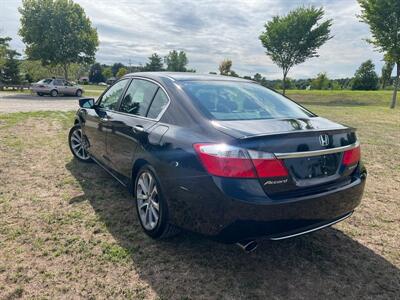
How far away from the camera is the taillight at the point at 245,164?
2.11 m

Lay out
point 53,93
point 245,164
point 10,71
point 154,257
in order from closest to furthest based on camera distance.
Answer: point 245,164
point 154,257
point 53,93
point 10,71

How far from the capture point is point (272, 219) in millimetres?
2172

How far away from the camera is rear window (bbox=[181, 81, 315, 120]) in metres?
2.77

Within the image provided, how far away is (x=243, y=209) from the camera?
2.12 m

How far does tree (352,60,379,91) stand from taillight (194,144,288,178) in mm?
55334

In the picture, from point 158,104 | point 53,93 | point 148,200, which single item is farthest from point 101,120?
point 53,93

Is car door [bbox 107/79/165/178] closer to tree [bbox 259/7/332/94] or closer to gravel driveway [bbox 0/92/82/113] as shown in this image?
gravel driveway [bbox 0/92/82/113]

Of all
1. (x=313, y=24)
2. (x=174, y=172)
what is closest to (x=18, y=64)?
(x=313, y=24)

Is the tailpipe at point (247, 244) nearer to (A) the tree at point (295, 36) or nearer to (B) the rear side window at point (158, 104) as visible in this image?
(B) the rear side window at point (158, 104)

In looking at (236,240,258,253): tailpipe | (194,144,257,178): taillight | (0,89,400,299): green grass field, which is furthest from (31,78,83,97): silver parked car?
(236,240,258,253): tailpipe

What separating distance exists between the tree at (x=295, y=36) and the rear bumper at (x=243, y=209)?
112 feet

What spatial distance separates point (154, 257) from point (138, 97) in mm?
1812

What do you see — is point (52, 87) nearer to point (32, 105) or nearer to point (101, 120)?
point (32, 105)

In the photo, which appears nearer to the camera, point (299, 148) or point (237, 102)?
point (299, 148)
